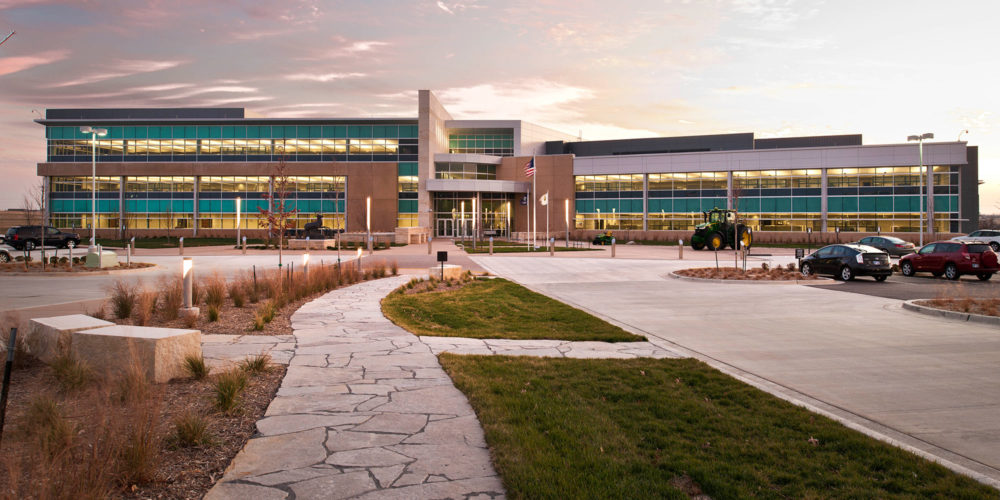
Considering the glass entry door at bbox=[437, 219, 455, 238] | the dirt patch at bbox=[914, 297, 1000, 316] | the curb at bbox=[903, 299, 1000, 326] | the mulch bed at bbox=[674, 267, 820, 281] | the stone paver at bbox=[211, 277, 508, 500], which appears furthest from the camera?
the glass entry door at bbox=[437, 219, 455, 238]

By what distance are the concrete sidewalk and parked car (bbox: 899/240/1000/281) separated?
795 cm

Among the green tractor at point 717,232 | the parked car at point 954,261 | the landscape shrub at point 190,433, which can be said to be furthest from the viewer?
the green tractor at point 717,232

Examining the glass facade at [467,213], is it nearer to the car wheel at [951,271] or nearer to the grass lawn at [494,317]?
the car wheel at [951,271]

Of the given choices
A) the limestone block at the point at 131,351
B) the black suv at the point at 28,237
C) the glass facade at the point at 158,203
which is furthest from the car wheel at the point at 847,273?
the glass facade at the point at 158,203

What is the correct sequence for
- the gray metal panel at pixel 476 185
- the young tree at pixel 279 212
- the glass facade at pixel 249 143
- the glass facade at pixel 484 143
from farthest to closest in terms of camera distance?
the glass facade at pixel 484 143, the glass facade at pixel 249 143, the gray metal panel at pixel 476 185, the young tree at pixel 279 212

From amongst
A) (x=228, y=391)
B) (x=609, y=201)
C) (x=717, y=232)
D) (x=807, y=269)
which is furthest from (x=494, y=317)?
(x=609, y=201)

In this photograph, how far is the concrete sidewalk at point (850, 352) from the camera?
5480 mm

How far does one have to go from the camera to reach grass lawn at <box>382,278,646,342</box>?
399 inches

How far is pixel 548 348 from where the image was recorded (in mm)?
9016

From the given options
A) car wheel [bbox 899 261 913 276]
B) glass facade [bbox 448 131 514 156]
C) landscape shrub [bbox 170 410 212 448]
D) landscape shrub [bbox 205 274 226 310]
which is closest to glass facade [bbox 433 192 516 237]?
glass facade [bbox 448 131 514 156]

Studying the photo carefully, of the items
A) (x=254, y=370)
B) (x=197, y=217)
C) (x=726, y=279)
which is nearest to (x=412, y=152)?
(x=197, y=217)

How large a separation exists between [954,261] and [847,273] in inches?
175

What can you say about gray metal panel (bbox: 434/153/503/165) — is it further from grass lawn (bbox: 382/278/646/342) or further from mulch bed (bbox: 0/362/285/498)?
mulch bed (bbox: 0/362/285/498)

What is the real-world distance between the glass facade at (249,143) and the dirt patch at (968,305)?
65169 millimetres
